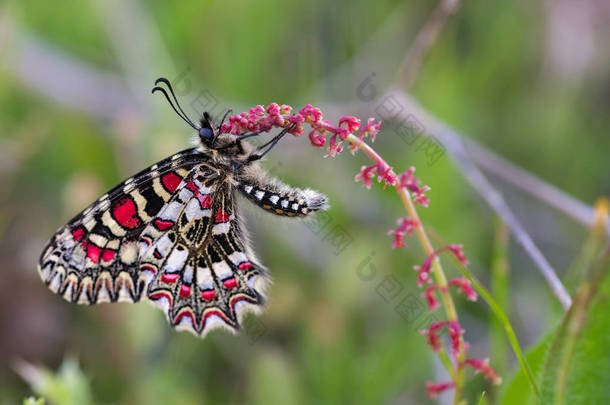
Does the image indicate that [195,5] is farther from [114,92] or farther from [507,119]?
[507,119]

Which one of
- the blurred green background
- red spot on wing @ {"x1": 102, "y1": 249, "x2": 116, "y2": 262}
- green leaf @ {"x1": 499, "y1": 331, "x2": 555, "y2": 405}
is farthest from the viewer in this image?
the blurred green background

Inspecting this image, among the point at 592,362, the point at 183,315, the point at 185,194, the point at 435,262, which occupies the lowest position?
the point at 592,362

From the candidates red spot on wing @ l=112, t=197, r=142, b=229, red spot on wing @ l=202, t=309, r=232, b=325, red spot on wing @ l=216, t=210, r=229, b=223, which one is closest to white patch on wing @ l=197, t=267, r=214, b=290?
red spot on wing @ l=202, t=309, r=232, b=325

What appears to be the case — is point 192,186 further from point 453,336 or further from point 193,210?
point 453,336

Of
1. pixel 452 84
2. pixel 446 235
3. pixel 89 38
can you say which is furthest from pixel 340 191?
pixel 89 38

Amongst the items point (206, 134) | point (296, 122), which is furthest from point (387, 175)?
point (206, 134)

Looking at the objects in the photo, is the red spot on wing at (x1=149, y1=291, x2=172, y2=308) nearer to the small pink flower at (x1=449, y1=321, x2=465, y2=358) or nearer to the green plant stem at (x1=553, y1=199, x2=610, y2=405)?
the small pink flower at (x1=449, y1=321, x2=465, y2=358)

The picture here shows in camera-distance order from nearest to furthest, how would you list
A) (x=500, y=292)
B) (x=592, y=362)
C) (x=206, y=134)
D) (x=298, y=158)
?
(x=592, y=362) < (x=500, y=292) < (x=206, y=134) < (x=298, y=158)
